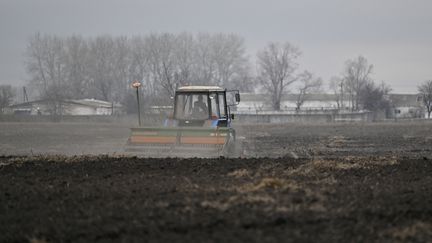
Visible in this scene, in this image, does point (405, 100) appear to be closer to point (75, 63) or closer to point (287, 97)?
point (287, 97)

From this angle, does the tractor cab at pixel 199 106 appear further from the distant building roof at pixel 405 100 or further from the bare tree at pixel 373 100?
the distant building roof at pixel 405 100

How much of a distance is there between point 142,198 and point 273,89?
4238 inches

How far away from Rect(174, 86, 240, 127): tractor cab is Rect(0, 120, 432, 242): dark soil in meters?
6.98

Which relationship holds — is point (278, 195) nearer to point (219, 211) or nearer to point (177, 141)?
point (219, 211)

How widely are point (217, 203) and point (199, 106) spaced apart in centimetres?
1285

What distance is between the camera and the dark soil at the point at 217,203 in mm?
7457

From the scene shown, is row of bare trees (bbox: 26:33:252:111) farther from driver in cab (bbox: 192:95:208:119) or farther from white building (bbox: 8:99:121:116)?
driver in cab (bbox: 192:95:208:119)

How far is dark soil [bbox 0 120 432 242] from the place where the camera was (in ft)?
24.5

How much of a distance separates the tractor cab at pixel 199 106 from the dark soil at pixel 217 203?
6979 millimetres

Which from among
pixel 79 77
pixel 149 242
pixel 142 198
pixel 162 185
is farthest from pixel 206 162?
pixel 79 77

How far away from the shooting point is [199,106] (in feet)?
71.5

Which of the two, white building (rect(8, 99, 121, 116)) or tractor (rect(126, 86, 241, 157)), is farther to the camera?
white building (rect(8, 99, 121, 116))

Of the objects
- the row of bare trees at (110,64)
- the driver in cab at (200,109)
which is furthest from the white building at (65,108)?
the driver in cab at (200,109)

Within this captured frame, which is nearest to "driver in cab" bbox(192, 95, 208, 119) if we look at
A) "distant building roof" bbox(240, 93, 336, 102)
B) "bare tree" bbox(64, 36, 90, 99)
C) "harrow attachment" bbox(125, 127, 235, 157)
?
"harrow attachment" bbox(125, 127, 235, 157)
